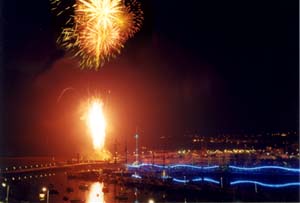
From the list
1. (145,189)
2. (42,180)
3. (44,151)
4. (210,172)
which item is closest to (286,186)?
(210,172)

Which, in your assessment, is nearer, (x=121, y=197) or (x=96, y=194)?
(x=121, y=197)

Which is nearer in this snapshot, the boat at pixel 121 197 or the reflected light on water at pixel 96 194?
the boat at pixel 121 197

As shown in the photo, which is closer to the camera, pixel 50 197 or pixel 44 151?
pixel 50 197

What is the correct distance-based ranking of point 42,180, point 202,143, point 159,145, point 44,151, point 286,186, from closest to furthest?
1. point 286,186
2. point 42,180
3. point 44,151
4. point 202,143
5. point 159,145

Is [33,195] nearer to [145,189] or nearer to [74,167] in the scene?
[145,189]

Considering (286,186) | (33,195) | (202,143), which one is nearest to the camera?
(33,195)

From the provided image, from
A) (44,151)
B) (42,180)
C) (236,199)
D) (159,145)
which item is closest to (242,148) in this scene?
(159,145)

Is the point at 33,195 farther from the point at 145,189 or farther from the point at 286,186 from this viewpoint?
the point at 286,186

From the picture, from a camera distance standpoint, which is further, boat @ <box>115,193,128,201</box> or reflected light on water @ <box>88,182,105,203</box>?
reflected light on water @ <box>88,182,105,203</box>
